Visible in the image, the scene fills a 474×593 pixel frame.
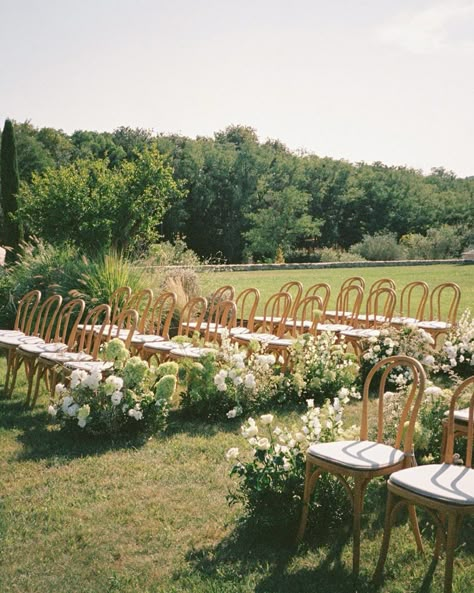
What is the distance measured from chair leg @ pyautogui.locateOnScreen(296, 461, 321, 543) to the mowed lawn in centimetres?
8

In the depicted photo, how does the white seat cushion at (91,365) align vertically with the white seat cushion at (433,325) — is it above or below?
below

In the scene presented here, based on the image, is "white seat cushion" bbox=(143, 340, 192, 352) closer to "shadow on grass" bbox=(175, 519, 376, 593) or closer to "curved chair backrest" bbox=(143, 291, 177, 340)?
"curved chair backrest" bbox=(143, 291, 177, 340)

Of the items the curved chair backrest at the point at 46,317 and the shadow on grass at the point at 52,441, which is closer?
the shadow on grass at the point at 52,441

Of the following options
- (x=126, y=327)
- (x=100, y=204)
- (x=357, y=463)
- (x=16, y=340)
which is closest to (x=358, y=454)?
(x=357, y=463)

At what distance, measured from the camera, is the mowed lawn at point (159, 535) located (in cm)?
307

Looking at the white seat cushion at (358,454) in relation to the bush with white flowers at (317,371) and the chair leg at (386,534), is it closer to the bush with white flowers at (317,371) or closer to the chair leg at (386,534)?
the chair leg at (386,534)

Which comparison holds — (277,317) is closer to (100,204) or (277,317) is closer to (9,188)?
(100,204)

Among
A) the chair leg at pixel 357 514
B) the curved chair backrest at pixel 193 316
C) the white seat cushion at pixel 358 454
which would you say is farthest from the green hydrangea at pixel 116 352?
the chair leg at pixel 357 514

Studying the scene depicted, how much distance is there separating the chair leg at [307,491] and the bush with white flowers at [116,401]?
6.34 feet

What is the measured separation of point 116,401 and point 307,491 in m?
2.11

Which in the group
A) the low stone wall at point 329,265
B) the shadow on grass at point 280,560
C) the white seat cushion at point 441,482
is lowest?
the shadow on grass at point 280,560

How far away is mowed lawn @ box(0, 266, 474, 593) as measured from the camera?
307 cm

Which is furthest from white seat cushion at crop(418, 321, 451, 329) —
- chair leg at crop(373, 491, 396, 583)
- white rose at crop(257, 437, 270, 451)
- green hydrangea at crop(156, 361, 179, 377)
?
chair leg at crop(373, 491, 396, 583)

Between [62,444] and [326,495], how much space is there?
2.35 metres
